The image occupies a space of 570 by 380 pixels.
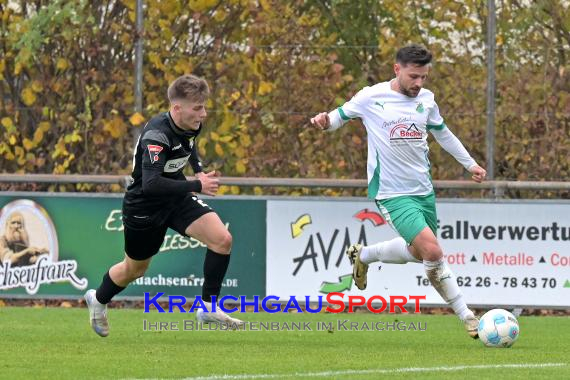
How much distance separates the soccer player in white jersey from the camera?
9867mm

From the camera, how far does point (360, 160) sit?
47.2 ft

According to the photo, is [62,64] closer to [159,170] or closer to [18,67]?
[18,67]

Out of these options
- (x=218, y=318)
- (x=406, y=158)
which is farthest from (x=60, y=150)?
(x=406, y=158)

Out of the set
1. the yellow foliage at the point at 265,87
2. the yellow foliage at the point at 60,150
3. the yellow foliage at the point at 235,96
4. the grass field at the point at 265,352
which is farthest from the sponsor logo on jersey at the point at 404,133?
the yellow foliage at the point at 60,150

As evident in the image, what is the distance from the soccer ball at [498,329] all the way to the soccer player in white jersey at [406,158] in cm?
32

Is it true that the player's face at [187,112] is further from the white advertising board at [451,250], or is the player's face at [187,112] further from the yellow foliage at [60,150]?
the yellow foliage at [60,150]

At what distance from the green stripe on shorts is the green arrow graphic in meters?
2.71

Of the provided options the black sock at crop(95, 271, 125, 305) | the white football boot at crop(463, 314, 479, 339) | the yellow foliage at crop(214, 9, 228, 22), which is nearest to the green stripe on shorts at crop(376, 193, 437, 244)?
the white football boot at crop(463, 314, 479, 339)

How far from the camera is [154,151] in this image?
9336 mm

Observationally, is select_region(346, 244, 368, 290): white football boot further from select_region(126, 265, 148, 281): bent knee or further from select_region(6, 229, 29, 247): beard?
select_region(6, 229, 29, 247): beard

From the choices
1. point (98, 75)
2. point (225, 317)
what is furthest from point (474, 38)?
point (225, 317)

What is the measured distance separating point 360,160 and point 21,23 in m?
3.85

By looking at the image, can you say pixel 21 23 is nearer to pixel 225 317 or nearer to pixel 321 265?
pixel 321 265

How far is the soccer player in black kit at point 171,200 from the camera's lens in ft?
30.6
